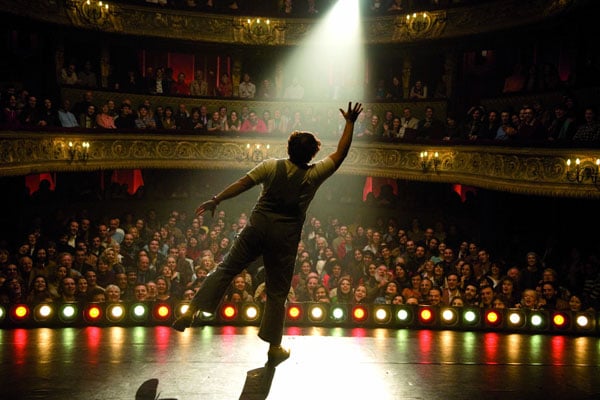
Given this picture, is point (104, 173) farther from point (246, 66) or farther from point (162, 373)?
point (162, 373)

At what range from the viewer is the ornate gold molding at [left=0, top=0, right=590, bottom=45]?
531 inches

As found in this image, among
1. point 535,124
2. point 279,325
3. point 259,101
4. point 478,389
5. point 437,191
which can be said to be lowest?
point 478,389

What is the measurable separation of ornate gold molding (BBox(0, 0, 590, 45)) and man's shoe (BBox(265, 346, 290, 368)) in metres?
10.3

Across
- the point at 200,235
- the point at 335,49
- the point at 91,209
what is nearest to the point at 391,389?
the point at 200,235

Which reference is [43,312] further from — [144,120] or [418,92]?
[418,92]

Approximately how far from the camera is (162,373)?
455 cm

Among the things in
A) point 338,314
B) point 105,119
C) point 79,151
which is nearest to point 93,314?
point 338,314

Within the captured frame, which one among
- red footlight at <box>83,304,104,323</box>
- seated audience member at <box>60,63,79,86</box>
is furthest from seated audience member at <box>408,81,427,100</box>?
red footlight at <box>83,304,104,323</box>

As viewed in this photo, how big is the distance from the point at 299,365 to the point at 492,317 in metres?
2.50

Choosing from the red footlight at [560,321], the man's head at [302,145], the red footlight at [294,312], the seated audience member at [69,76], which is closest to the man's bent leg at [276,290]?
the man's head at [302,145]

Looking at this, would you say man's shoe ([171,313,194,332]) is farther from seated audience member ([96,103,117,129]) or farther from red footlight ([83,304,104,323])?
seated audience member ([96,103,117,129])

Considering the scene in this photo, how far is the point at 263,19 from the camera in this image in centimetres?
1656

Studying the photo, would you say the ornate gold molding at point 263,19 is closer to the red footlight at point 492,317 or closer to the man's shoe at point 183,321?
the red footlight at point 492,317

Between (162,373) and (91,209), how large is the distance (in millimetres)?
11223
